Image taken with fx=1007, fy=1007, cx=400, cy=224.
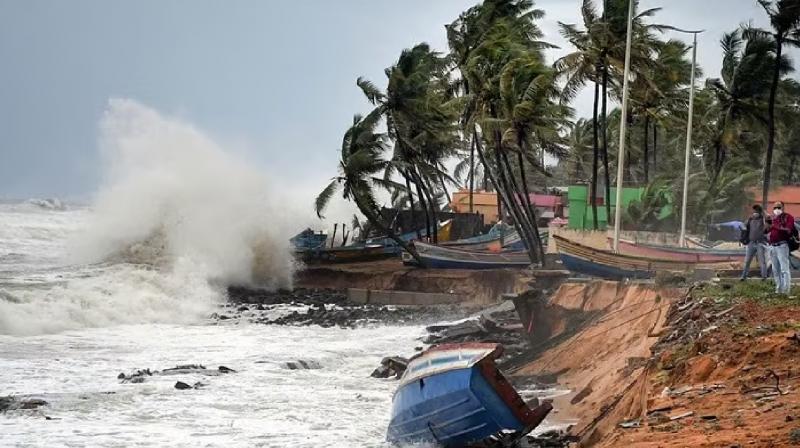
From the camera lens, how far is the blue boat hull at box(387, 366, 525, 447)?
11.7 metres

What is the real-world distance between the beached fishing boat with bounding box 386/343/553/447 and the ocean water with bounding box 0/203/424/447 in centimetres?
152

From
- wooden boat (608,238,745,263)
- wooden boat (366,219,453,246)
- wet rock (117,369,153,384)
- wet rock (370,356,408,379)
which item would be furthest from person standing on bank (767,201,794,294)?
wooden boat (366,219,453,246)

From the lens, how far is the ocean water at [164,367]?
47.2 feet

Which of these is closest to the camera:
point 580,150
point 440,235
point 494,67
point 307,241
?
point 494,67

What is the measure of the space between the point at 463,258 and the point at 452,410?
26.8 metres

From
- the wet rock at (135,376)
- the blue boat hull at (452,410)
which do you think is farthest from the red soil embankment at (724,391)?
the wet rock at (135,376)

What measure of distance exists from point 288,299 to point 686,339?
2614 centimetres

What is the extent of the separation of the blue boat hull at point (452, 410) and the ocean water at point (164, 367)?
1221 millimetres

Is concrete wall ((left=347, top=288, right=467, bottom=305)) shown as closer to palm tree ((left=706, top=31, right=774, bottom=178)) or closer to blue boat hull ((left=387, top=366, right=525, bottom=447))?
palm tree ((left=706, top=31, right=774, bottom=178))

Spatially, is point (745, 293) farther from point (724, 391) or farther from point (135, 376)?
point (135, 376)

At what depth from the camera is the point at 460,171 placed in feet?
250

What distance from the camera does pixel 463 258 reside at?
127ft

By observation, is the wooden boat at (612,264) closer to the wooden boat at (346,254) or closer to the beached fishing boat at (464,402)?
the beached fishing boat at (464,402)

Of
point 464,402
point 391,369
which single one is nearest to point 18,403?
point 391,369
